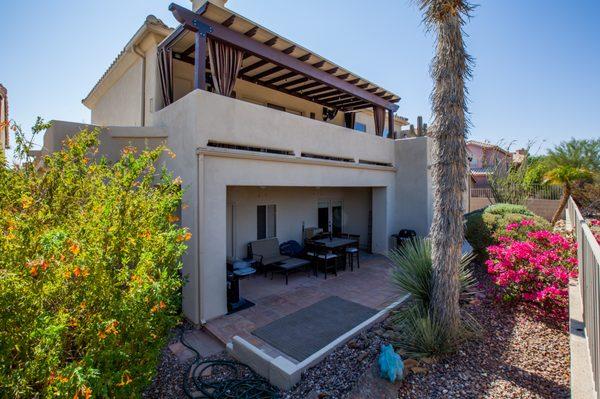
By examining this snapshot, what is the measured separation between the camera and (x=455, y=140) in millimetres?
5539

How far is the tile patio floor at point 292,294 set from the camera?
7524mm

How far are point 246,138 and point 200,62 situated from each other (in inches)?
92.7

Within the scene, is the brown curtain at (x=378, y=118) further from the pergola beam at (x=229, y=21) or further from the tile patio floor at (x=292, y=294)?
the pergola beam at (x=229, y=21)

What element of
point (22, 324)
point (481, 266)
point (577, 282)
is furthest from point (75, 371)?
point (481, 266)

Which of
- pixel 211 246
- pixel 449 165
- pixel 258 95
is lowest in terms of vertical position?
pixel 211 246

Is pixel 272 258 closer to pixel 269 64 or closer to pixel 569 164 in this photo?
pixel 269 64

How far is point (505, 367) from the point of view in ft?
15.8

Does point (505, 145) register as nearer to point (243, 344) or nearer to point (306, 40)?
point (306, 40)

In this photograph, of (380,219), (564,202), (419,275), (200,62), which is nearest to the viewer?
(419,275)

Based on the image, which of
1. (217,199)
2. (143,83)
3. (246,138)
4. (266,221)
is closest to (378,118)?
(266,221)

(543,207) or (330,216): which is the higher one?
(543,207)

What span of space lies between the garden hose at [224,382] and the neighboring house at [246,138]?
1826 millimetres

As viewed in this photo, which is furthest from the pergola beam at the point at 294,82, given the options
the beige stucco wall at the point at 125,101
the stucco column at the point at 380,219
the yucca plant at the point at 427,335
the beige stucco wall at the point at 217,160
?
the yucca plant at the point at 427,335

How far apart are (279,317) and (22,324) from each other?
5.92 metres
